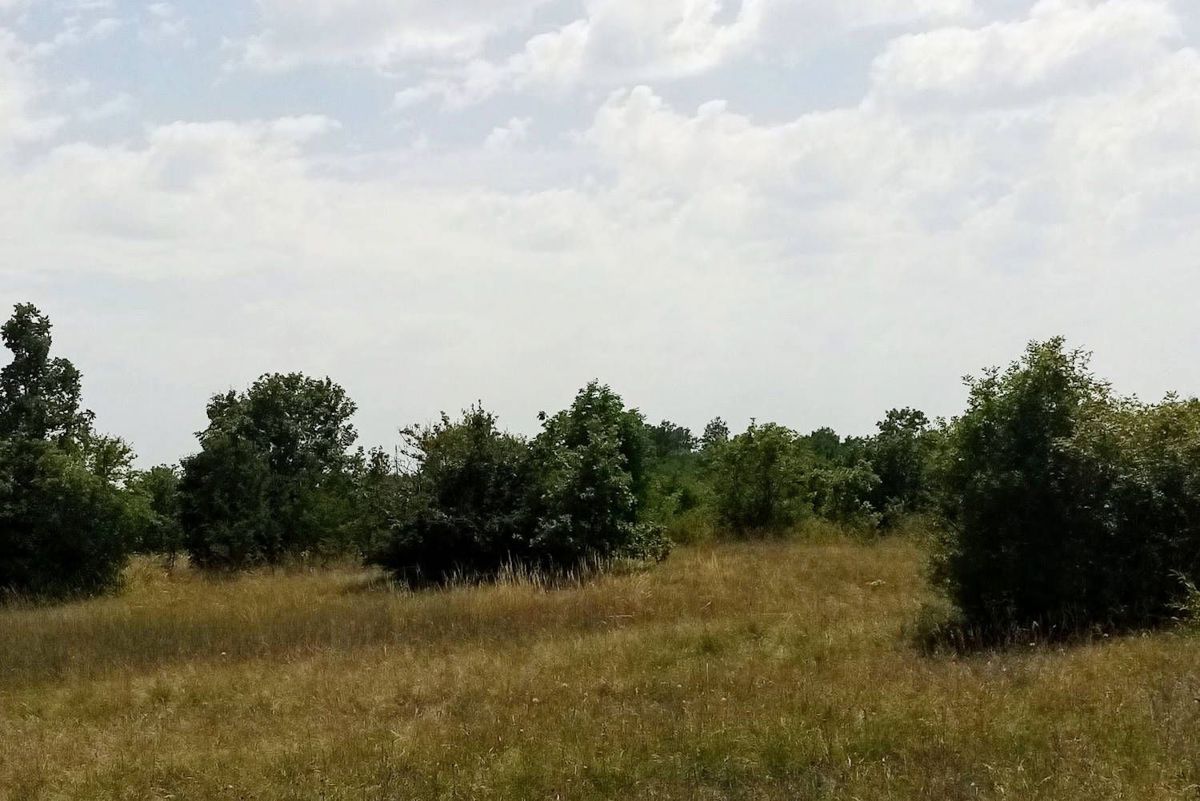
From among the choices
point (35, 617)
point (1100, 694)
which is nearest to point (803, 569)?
point (1100, 694)

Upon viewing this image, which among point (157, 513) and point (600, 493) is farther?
point (157, 513)

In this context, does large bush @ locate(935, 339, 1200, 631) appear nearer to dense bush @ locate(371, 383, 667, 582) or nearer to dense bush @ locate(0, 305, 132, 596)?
dense bush @ locate(371, 383, 667, 582)

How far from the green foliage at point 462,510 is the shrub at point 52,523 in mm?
6584

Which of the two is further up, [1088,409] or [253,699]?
[1088,409]

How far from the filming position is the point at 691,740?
341 inches

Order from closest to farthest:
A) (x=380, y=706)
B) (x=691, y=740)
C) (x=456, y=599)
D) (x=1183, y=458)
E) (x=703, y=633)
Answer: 1. (x=691, y=740)
2. (x=380, y=706)
3. (x=1183, y=458)
4. (x=703, y=633)
5. (x=456, y=599)

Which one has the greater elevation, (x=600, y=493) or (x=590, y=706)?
(x=600, y=493)

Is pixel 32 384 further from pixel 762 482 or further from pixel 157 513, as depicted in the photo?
pixel 762 482

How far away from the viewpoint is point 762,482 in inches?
1193

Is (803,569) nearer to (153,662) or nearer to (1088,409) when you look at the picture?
(1088,409)

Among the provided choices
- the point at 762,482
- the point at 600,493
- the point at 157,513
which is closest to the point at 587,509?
the point at 600,493

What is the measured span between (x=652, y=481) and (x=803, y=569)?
32.0ft

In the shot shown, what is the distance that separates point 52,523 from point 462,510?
9.44 m

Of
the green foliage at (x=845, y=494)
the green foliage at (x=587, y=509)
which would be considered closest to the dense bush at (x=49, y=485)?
the green foliage at (x=587, y=509)
